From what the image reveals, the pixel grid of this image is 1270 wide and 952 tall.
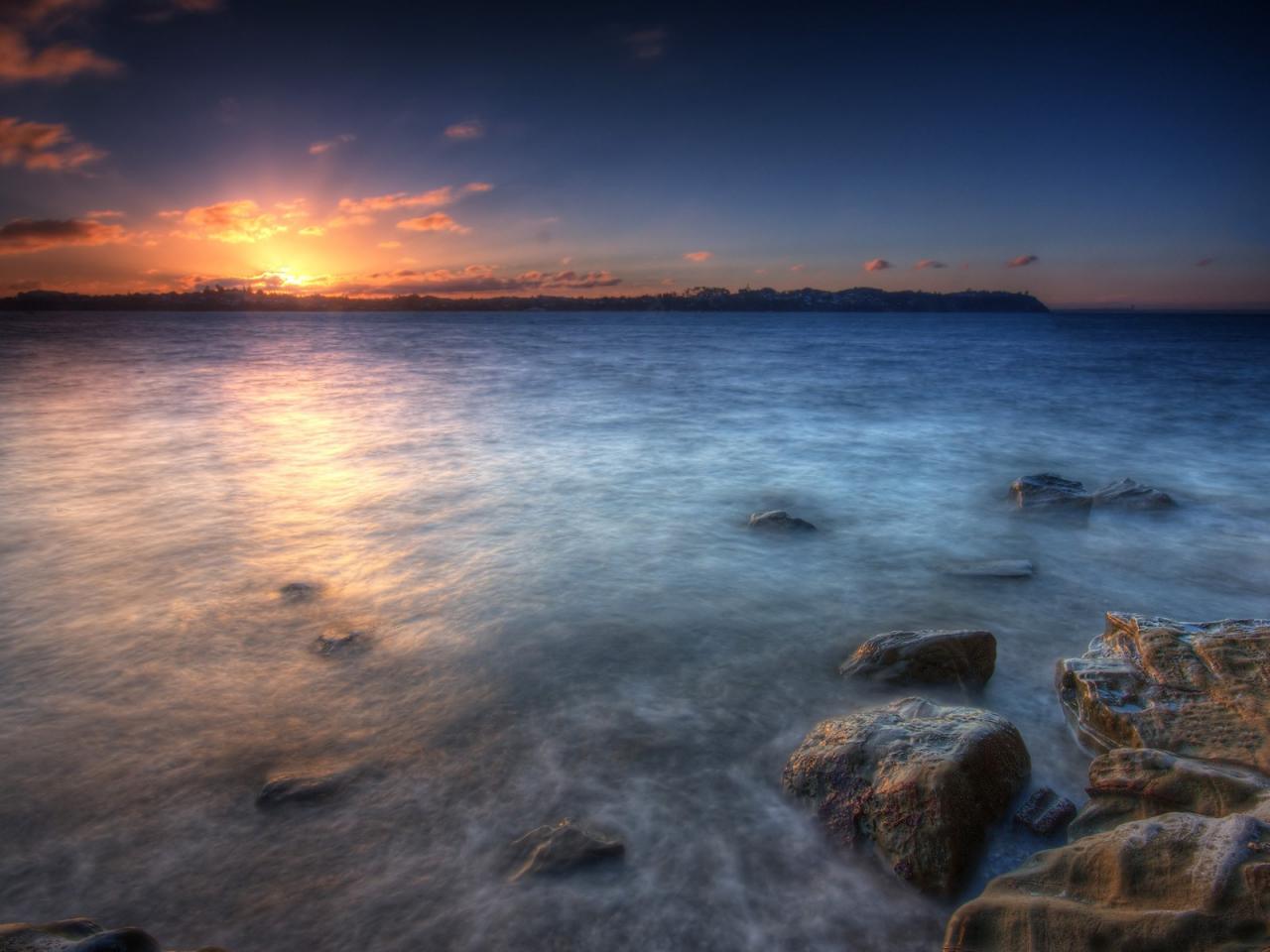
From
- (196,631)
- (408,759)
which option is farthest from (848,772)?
(196,631)

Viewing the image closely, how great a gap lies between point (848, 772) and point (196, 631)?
5.65 m

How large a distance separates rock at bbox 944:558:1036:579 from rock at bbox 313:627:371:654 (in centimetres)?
618

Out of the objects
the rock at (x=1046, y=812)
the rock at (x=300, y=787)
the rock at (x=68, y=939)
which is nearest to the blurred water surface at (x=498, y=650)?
the rock at (x=300, y=787)

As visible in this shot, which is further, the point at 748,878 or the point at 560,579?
the point at 560,579

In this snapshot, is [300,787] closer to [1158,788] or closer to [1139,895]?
[1139,895]

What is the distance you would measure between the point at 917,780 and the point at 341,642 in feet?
15.4

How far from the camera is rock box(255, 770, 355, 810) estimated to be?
13.3ft

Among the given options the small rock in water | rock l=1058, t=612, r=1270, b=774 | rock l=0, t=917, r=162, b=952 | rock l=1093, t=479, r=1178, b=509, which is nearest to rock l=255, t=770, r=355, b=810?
rock l=0, t=917, r=162, b=952

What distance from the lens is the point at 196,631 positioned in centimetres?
611

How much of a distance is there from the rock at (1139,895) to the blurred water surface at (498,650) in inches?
18.9

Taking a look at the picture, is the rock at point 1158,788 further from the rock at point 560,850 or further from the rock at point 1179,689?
the rock at point 560,850

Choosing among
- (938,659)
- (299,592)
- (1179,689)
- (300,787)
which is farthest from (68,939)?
(1179,689)

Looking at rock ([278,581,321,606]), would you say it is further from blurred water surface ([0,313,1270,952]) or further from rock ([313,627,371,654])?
rock ([313,627,371,654])

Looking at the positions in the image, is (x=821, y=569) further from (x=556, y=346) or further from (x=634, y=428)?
(x=556, y=346)
